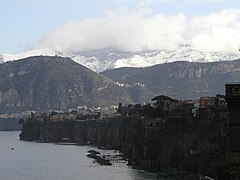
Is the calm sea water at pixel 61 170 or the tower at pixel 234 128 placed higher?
the tower at pixel 234 128

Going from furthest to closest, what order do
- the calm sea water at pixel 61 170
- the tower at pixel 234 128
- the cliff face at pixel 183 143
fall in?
1. the calm sea water at pixel 61 170
2. the cliff face at pixel 183 143
3. the tower at pixel 234 128

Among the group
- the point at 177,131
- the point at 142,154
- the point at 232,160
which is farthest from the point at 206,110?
the point at 232,160

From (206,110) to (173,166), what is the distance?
42.5ft

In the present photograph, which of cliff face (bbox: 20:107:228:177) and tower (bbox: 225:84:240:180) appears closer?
tower (bbox: 225:84:240:180)

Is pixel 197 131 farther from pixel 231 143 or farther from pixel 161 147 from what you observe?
pixel 231 143

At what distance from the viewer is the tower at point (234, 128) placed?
120ft

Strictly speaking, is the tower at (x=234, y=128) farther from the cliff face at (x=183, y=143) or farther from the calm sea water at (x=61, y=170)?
the calm sea water at (x=61, y=170)

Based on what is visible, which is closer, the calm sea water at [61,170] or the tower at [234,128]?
the tower at [234,128]

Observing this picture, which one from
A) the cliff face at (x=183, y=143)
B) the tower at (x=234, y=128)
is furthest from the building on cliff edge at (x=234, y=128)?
the cliff face at (x=183, y=143)

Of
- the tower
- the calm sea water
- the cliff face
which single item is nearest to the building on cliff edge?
the tower

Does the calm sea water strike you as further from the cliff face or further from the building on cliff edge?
the building on cliff edge

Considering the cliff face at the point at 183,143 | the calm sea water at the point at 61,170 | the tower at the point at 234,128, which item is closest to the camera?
the tower at the point at 234,128

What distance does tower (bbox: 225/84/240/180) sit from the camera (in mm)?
36594

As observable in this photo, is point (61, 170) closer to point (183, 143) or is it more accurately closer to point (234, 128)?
point (183, 143)
